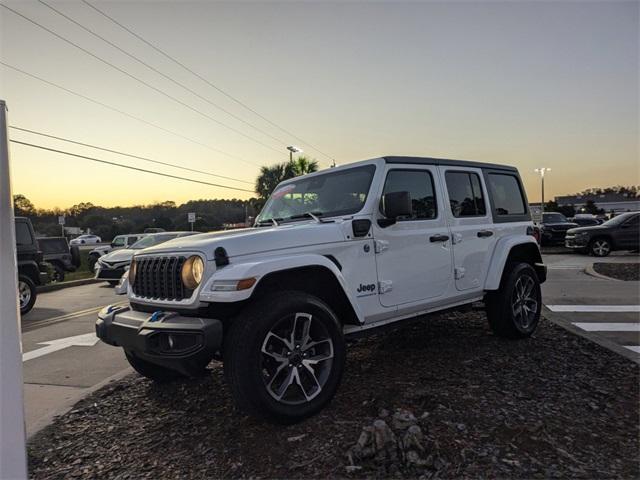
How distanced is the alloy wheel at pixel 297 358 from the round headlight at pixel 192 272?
66 cm

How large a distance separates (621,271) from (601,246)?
244 inches

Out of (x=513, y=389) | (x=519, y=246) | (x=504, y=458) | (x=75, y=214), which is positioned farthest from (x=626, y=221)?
(x=75, y=214)

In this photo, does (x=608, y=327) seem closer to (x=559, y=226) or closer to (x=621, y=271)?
(x=621, y=271)

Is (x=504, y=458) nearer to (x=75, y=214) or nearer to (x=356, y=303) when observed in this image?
(x=356, y=303)

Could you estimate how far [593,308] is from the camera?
25.1 feet

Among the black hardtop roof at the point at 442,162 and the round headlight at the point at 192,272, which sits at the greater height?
the black hardtop roof at the point at 442,162

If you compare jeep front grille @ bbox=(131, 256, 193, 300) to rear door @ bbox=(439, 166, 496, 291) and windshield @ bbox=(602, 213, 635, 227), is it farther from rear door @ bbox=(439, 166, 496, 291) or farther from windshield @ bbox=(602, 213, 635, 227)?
windshield @ bbox=(602, 213, 635, 227)

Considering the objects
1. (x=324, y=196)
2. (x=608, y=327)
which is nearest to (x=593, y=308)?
(x=608, y=327)

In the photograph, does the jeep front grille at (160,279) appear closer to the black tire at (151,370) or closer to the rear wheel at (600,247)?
the black tire at (151,370)

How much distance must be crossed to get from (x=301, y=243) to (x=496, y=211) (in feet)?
9.65

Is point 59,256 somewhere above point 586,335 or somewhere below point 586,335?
above

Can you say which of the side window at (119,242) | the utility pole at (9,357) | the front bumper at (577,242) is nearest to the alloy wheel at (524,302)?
the utility pole at (9,357)

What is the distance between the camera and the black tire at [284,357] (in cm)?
297

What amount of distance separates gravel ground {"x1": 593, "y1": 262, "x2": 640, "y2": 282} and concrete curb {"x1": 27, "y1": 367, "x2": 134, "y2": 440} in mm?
11271
